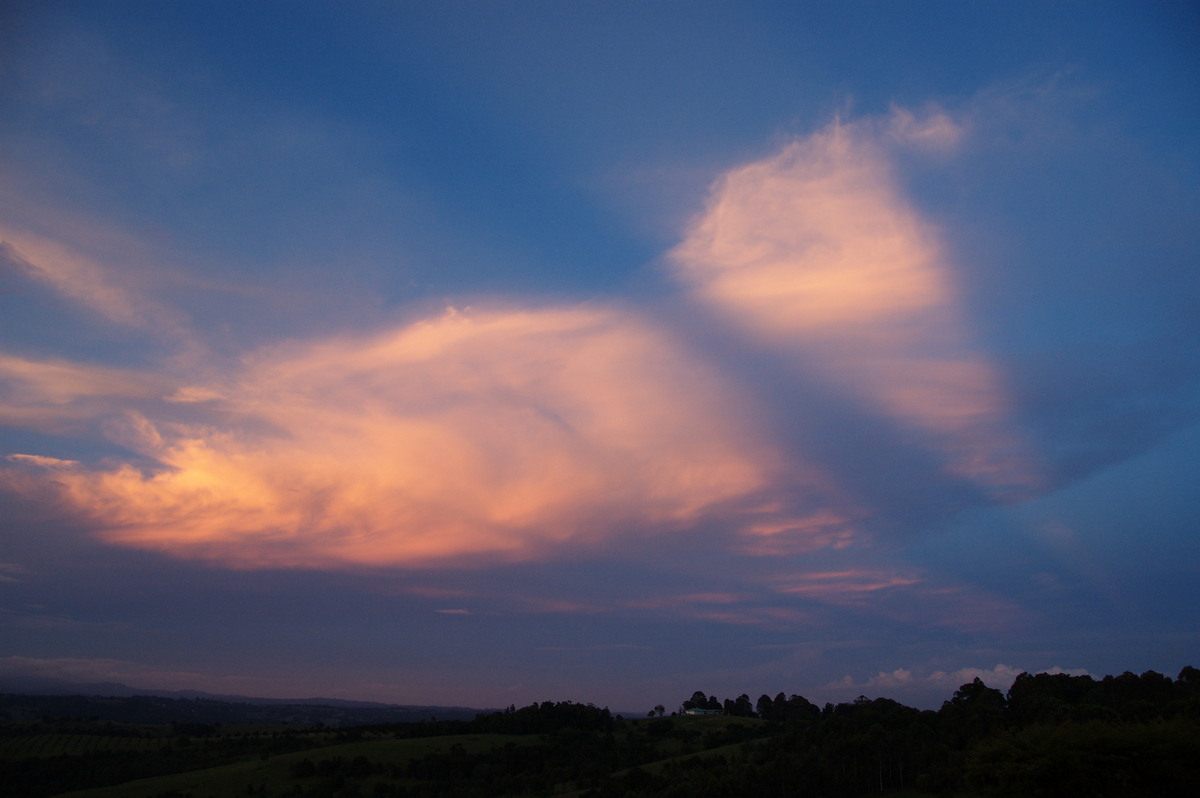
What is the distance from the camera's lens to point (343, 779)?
102m

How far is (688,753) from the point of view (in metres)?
112

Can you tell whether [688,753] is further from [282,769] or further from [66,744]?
[66,744]

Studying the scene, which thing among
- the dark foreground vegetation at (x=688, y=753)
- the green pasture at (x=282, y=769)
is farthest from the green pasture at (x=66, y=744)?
the green pasture at (x=282, y=769)

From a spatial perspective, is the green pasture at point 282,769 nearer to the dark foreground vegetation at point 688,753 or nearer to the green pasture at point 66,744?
the dark foreground vegetation at point 688,753

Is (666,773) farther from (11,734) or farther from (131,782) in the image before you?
(11,734)

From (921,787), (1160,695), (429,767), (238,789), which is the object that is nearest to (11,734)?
(238,789)

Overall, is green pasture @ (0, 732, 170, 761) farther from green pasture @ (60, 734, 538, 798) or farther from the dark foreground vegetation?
green pasture @ (60, 734, 538, 798)

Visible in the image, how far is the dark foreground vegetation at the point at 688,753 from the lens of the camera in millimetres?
47562

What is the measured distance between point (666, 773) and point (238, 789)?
191 ft

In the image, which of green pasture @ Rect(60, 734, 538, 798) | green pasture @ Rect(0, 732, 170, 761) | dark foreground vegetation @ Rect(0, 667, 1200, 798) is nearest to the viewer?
dark foreground vegetation @ Rect(0, 667, 1200, 798)

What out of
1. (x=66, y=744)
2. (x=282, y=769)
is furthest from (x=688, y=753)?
(x=66, y=744)

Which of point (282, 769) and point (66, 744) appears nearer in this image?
point (282, 769)

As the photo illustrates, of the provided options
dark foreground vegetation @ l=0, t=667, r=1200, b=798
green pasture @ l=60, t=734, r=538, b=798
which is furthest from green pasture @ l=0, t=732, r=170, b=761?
green pasture @ l=60, t=734, r=538, b=798

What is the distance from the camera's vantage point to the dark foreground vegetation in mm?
47562
